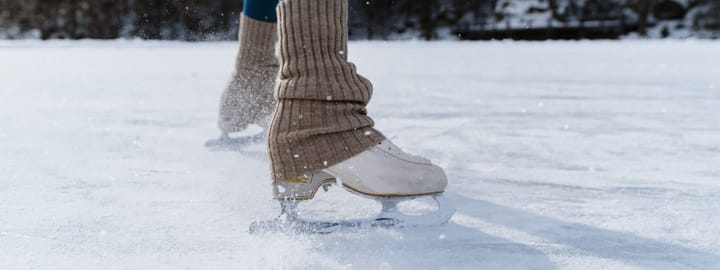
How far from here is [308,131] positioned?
0.86 m

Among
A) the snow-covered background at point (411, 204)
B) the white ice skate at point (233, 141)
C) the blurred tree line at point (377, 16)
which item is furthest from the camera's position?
the blurred tree line at point (377, 16)

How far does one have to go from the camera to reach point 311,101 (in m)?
0.87

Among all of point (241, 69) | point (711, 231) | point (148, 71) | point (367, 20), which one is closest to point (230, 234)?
point (711, 231)

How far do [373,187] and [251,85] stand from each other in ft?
2.37

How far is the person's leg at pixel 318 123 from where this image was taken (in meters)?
0.86

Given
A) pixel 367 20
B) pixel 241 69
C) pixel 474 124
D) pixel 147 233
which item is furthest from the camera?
pixel 367 20

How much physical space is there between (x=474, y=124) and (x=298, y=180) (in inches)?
41.9

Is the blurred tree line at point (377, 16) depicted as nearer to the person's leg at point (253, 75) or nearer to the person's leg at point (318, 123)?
the person's leg at point (253, 75)

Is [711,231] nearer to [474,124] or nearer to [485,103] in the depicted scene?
[474,124]

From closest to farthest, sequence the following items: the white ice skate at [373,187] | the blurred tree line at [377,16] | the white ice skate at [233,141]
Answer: the white ice skate at [373,187], the white ice skate at [233,141], the blurred tree line at [377,16]

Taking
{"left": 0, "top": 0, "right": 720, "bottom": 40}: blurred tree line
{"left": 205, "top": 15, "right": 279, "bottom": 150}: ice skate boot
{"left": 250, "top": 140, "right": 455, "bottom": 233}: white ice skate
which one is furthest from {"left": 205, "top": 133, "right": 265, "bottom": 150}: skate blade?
{"left": 0, "top": 0, "right": 720, "bottom": 40}: blurred tree line

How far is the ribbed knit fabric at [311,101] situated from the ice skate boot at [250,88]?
66cm

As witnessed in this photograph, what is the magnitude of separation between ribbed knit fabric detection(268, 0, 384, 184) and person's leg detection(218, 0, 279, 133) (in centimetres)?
66

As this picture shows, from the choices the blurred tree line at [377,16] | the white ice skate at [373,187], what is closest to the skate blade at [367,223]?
the white ice skate at [373,187]
